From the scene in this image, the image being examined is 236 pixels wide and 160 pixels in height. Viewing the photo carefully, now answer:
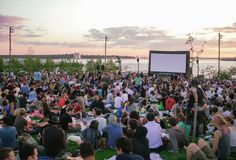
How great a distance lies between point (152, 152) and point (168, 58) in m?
24.7

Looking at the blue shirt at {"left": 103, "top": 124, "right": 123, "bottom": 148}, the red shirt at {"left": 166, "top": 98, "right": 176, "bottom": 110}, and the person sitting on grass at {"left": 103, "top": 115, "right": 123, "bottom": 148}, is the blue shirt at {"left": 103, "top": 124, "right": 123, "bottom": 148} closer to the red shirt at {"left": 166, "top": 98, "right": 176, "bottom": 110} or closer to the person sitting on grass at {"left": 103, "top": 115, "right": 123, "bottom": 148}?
the person sitting on grass at {"left": 103, "top": 115, "right": 123, "bottom": 148}

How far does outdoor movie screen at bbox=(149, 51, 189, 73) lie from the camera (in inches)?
1261

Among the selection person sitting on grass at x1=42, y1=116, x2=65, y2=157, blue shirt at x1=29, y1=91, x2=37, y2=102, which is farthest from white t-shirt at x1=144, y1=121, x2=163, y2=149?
blue shirt at x1=29, y1=91, x2=37, y2=102

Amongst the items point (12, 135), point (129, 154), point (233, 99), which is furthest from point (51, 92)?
point (129, 154)

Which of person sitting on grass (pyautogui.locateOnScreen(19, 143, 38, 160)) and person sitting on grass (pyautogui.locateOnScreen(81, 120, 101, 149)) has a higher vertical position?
person sitting on grass (pyautogui.locateOnScreen(19, 143, 38, 160))

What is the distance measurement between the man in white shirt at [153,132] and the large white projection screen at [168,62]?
923 inches

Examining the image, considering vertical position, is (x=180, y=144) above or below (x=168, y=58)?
below

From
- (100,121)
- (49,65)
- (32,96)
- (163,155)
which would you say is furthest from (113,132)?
(49,65)

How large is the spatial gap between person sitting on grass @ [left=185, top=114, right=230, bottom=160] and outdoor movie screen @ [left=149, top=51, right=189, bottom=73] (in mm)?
24560

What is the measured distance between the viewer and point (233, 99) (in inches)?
593

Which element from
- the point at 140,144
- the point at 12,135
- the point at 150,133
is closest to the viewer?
the point at 140,144

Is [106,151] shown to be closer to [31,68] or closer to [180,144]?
[180,144]

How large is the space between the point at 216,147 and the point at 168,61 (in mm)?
25892

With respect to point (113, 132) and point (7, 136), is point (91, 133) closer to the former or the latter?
point (113, 132)
